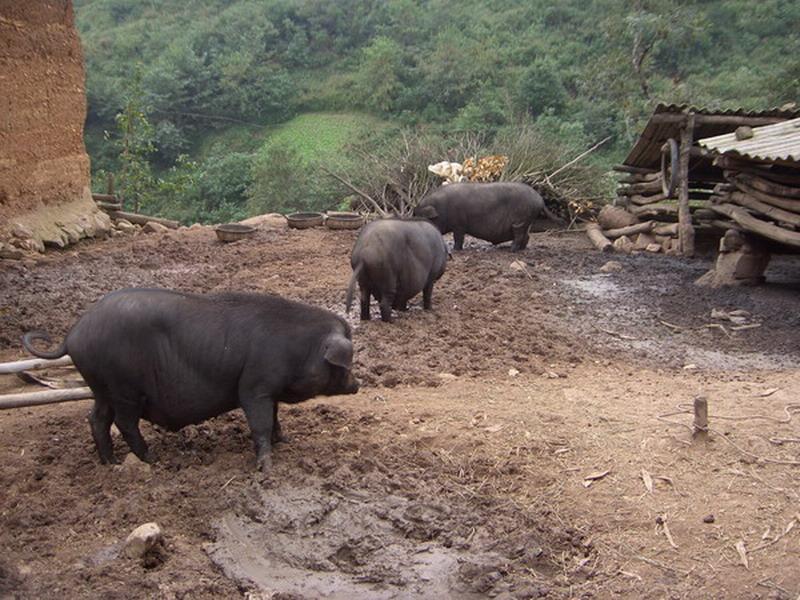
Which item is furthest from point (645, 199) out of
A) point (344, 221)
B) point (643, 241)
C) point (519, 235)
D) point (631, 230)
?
point (344, 221)

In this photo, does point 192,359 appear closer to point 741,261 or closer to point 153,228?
point 741,261

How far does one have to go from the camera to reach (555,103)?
3425 cm

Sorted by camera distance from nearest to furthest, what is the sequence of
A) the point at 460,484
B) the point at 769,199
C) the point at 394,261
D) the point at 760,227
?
1. the point at 460,484
2. the point at 394,261
3. the point at 760,227
4. the point at 769,199

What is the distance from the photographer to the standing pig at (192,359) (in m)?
5.09

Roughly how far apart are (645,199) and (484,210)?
10.4 ft

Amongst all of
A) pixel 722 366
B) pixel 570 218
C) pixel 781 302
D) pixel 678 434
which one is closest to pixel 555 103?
pixel 570 218

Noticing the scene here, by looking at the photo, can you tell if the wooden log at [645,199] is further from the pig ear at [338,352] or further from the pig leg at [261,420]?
the pig leg at [261,420]

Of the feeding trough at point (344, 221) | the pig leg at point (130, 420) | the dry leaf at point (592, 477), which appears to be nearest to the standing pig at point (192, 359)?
the pig leg at point (130, 420)

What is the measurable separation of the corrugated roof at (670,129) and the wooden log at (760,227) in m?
2.31

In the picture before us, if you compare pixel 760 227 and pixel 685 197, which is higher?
pixel 760 227

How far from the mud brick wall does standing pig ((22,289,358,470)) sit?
322 inches

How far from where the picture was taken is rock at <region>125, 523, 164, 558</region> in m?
4.27

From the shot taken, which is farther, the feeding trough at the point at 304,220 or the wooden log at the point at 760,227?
the feeding trough at the point at 304,220

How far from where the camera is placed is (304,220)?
15664mm
